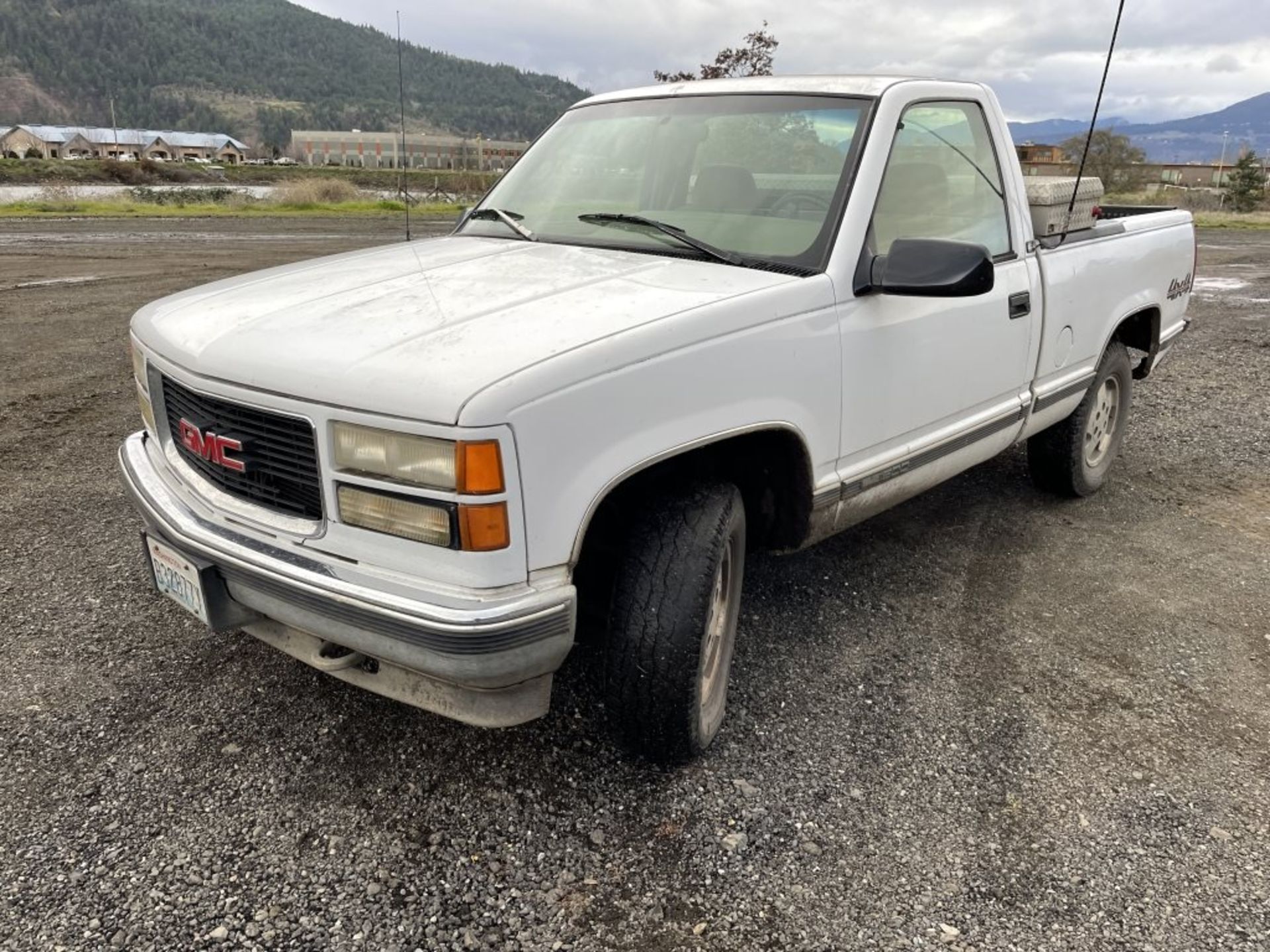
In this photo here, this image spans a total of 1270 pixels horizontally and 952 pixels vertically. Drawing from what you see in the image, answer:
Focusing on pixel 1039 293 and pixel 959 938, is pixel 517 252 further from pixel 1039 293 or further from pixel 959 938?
pixel 959 938

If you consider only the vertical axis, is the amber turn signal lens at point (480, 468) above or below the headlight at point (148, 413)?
above

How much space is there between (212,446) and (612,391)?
1078mm

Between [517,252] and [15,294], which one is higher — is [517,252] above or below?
above

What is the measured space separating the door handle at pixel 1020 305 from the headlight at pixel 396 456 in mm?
2484

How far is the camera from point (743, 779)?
8.63ft

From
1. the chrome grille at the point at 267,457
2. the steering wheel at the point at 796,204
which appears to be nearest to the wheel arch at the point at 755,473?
the chrome grille at the point at 267,457

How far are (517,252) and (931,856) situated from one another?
2.20 metres

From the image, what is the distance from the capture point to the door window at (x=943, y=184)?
10.3 feet

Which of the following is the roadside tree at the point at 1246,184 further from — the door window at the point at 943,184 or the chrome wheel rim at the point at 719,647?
the chrome wheel rim at the point at 719,647

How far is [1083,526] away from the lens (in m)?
4.55

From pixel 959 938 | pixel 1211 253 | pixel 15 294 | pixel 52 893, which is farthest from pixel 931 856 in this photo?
pixel 1211 253

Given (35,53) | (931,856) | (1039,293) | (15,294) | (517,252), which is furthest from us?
(35,53)

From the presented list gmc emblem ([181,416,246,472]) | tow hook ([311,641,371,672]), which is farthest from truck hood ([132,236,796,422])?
tow hook ([311,641,371,672])

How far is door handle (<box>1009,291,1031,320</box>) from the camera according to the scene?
3.55 m
